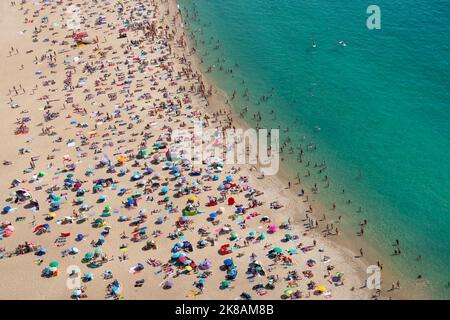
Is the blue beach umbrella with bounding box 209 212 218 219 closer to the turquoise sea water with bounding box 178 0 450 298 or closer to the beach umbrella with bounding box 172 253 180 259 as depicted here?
the beach umbrella with bounding box 172 253 180 259

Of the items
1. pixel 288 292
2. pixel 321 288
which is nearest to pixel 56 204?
pixel 288 292

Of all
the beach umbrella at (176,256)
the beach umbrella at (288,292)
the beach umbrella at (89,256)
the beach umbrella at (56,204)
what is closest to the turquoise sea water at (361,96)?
the beach umbrella at (288,292)

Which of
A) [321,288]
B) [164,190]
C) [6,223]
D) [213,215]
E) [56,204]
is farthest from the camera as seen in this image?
[164,190]

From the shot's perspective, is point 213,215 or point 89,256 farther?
point 213,215

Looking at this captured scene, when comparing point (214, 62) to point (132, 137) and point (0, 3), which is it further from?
point (0, 3)

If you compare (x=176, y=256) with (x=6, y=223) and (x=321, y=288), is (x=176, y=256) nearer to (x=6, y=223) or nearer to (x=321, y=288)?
(x=321, y=288)

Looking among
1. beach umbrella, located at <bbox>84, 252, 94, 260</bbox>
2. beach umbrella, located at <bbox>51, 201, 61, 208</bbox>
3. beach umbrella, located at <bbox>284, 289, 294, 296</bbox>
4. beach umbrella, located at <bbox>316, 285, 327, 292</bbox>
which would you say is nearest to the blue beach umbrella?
beach umbrella, located at <bbox>284, 289, 294, 296</bbox>

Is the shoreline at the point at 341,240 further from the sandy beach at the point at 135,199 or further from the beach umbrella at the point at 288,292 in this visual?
the beach umbrella at the point at 288,292
